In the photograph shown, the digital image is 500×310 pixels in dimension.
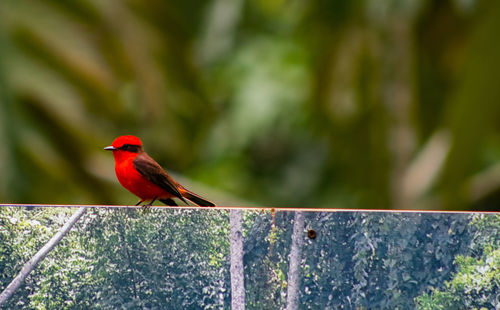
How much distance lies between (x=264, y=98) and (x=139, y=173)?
650cm

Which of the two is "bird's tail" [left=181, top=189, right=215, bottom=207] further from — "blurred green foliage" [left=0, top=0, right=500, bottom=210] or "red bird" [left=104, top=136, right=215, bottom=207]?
"blurred green foliage" [left=0, top=0, right=500, bottom=210]

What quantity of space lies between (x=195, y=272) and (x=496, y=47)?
10.4ft

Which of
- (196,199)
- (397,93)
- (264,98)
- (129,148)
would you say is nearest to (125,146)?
(129,148)

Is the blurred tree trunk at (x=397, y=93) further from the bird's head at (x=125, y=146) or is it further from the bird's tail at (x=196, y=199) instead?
the bird's head at (x=125, y=146)

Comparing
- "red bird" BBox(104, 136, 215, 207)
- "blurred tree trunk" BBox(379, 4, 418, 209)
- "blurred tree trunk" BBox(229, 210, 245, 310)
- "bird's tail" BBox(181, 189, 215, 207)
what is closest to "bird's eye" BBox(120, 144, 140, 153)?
"red bird" BBox(104, 136, 215, 207)

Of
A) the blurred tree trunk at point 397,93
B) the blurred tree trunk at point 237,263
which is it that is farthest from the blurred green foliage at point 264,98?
the blurred tree trunk at point 237,263

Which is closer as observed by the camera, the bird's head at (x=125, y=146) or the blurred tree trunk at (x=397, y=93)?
the bird's head at (x=125, y=146)

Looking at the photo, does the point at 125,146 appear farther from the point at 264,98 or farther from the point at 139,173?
the point at 264,98

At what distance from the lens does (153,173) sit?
1997mm

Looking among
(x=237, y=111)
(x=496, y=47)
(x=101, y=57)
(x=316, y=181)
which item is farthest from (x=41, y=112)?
(x=316, y=181)

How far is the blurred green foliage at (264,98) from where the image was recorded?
4504mm

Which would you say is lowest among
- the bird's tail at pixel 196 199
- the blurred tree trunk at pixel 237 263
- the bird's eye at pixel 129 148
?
the blurred tree trunk at pixel 237 263

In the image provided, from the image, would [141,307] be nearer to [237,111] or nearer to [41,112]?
[41,112]

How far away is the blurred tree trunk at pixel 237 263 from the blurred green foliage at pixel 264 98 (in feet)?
7.44
